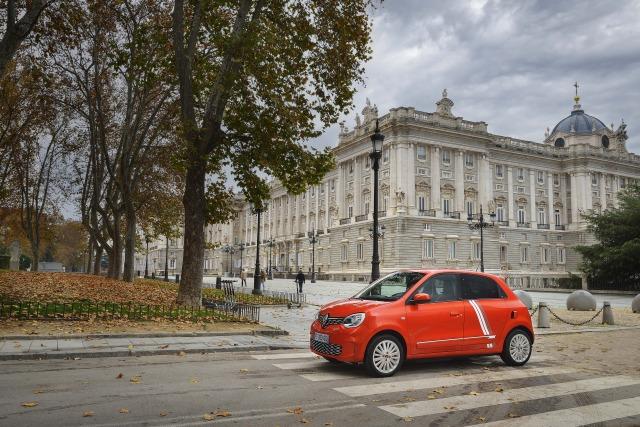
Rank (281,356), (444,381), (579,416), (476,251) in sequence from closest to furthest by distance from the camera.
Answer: (579,416)
(444,381)
(281,356)
(476,251)

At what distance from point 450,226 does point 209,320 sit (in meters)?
54.1

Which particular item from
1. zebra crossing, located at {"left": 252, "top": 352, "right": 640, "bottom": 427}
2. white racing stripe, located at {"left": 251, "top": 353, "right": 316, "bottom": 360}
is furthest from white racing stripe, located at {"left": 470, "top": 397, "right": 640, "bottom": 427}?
white racing stripe, located at {"left": 251, "top": 353, "right": 316, "bottom": 360}

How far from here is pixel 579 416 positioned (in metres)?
6.61

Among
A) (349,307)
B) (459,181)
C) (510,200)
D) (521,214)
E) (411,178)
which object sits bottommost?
(349,307)

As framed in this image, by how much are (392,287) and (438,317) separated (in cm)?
92

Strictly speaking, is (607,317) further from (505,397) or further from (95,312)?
(95,312)

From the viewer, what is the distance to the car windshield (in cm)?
931

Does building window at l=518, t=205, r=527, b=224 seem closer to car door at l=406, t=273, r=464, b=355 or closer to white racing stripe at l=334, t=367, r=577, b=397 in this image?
white racing stripe at l=334, t=367, r=577, b=397

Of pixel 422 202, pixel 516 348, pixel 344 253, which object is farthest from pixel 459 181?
pixel 516 348

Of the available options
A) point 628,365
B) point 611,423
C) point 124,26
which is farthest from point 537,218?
point 611,423

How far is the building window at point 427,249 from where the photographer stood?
6325cm

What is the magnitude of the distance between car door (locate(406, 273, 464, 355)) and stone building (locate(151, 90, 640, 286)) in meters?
48.0

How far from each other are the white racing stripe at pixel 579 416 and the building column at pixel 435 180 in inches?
2319

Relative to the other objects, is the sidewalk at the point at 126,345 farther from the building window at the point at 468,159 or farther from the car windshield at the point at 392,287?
the building window at the point at 468,159
